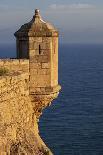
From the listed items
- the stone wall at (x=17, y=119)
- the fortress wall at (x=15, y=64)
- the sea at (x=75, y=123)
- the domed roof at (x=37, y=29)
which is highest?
the domed roof at (x=37, y=29)

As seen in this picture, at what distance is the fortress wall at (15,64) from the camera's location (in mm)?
14104

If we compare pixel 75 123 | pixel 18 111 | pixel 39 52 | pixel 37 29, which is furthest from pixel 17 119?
pixel 75 123

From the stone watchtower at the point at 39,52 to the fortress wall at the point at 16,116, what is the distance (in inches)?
15.2

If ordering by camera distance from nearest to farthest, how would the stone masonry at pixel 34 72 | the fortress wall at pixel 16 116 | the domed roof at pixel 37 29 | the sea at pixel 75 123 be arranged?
the fortress wall at pixel 16 116 → the stone masonry at pixel 34 72 → the domed roof at pixel 37 29 → the sea at pixel 75 123

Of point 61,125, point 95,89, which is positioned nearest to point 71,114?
point 61,125

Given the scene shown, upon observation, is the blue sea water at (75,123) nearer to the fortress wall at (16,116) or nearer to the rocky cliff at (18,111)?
the rocky cliff at (18,111)

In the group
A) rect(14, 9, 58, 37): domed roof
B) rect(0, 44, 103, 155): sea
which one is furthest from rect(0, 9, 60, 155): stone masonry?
rect(0, 44, 103, 155): sea

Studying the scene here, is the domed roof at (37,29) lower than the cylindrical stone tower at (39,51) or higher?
higher

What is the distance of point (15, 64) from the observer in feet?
46.9

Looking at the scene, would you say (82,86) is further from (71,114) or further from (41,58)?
(41,58)

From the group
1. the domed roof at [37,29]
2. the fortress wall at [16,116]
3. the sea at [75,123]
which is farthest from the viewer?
the sea at [75,123]

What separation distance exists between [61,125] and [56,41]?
29308 mm

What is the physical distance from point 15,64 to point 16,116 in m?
1.94

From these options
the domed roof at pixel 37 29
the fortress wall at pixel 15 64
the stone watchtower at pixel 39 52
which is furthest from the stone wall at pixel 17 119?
the domed roof at pixel 37 29
